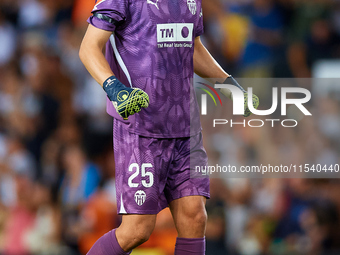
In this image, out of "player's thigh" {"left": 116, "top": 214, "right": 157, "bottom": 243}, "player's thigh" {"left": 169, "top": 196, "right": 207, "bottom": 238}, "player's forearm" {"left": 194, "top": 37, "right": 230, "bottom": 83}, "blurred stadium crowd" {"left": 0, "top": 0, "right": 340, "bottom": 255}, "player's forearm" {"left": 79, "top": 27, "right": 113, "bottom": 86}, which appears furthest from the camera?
"blurred stadium crowd" {"left": 0, "top": 0, "right": 340, "bottom": 255}

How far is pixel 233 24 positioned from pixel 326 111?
1574 mm

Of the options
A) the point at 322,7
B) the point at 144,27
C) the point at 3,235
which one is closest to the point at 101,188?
the point at 3,235

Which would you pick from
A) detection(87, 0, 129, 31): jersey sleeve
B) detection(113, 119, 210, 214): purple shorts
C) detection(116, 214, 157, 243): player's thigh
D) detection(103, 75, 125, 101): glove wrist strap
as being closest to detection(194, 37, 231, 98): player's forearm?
detection(113, 119, 210, 214): purple shorts

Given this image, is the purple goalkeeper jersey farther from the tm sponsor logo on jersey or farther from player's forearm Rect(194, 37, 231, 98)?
player's forearm Rect(194, 37, 231, 98)

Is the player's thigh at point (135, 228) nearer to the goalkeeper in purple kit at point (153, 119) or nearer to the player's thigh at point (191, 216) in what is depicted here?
the goalkeeper in purple kit at point (153, 119)

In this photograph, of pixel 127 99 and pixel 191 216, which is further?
pixel 191 216

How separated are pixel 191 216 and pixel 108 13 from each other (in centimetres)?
122

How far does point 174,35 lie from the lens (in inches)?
121

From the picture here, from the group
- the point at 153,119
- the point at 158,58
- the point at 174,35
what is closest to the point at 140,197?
the point at 153,119

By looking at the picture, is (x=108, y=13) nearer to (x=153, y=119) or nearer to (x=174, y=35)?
(x=174, y=35)

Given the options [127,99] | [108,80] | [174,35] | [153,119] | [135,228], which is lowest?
[135,228]

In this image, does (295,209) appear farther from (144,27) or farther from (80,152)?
(144,27)

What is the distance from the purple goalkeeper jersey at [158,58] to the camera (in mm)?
3033

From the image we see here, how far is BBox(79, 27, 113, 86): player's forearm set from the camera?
2.87 metres
